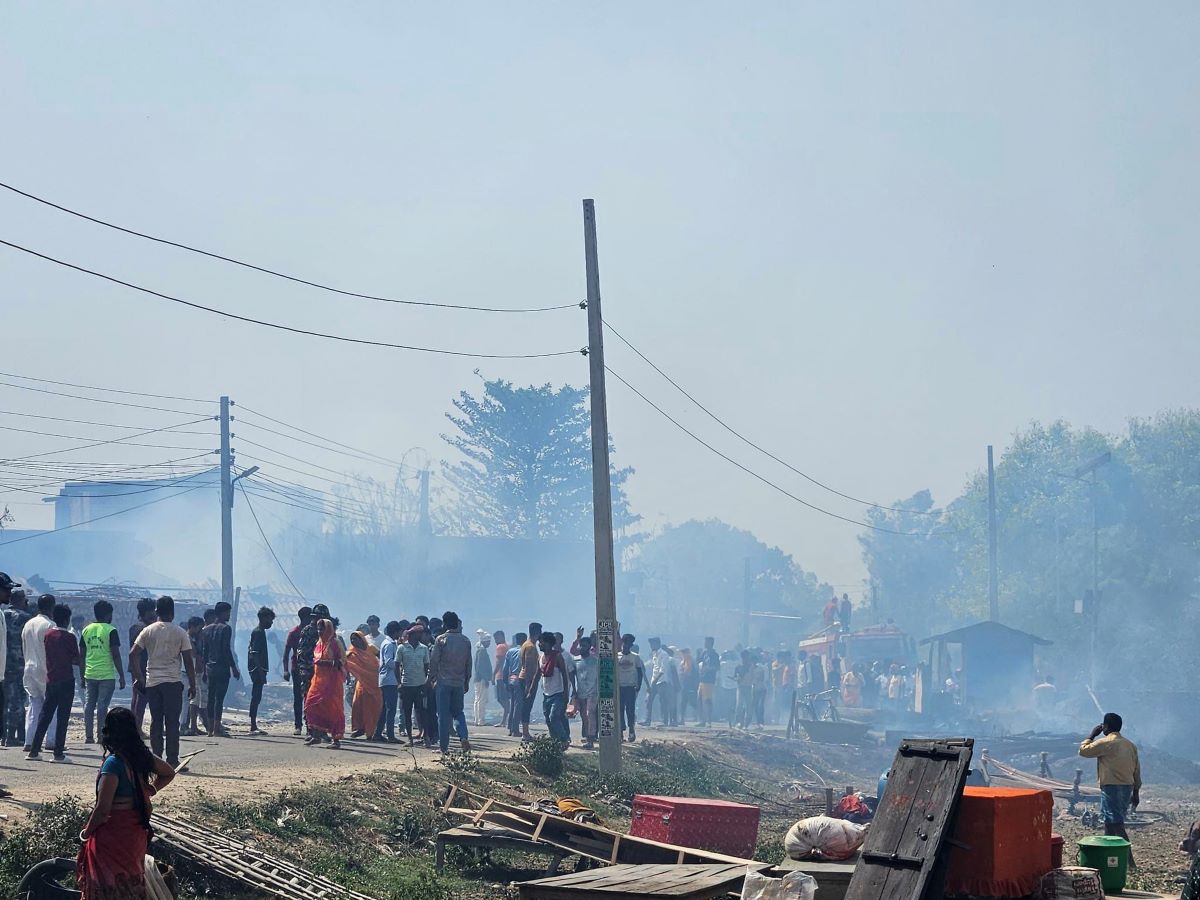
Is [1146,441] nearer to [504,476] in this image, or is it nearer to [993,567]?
[993,567]

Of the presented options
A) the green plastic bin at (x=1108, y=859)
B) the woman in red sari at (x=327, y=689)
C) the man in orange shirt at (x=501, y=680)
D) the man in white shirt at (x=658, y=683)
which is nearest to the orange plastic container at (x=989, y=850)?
the green plastic bin at (x=1108, y=859)

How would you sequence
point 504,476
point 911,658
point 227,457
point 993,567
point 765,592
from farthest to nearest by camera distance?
point 765,592 → point 504,476 → point 911,658 → point 993,567 → point 227,457

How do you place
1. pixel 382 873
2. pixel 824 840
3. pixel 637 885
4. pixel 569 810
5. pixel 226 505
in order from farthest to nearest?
pixel 226 505 → pixel 569 810 → pixel 382 873 → pixel 824 840 → pixel 637 885

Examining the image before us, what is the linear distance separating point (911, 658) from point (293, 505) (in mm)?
30133

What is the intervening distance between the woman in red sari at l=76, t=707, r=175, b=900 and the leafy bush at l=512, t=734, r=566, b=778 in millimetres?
9889

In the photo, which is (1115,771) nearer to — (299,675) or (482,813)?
(482,813)

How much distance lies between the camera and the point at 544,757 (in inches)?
677

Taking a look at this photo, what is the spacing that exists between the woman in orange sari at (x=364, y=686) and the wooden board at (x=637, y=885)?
1011cm

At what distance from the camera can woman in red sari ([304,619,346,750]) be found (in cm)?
1756

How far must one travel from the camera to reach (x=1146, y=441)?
187 ft

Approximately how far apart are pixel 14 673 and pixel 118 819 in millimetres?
8333

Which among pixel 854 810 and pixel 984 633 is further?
pixel 984 633

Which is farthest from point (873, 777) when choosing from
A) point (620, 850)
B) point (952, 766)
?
point (952, 766)

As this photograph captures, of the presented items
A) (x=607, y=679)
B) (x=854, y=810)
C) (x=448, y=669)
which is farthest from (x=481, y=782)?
(x=854, y=810)
